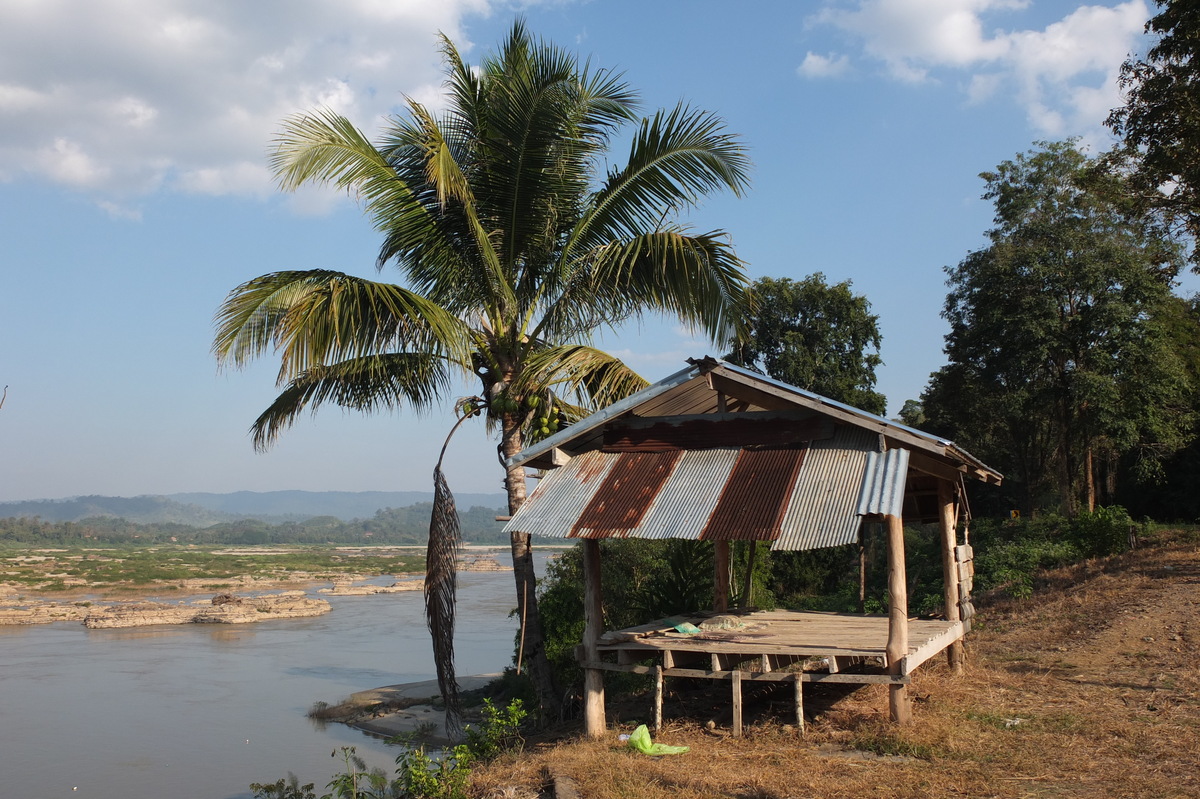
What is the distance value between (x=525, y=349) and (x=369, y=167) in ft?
8.63

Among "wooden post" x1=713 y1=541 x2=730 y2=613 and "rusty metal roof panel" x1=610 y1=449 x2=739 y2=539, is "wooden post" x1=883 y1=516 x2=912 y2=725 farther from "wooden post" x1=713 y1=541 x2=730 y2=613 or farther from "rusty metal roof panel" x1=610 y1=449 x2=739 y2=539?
"wooden post" x1=713 y1=541 x2=730 y2=613

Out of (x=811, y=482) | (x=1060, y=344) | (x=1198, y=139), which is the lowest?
(x=811, y=482)

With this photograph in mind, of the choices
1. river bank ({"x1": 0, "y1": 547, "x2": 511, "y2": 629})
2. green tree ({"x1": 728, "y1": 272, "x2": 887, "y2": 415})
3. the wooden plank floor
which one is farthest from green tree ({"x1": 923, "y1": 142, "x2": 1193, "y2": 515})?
river bank ({"x1": 0, "y1": 547, "x2": 511, "y2": 629})

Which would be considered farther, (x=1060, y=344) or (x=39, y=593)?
(x=39, y=593)

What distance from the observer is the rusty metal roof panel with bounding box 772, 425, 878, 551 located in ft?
21.6

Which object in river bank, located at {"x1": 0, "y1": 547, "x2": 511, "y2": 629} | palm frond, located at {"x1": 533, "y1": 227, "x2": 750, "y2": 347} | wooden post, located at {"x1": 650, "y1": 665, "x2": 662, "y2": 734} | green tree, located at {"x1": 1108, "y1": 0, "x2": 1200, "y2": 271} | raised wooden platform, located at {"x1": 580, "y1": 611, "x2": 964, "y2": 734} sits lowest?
river bank, located at {"x1": 0, "y1": 547, "x2": 511, "y2": 629}

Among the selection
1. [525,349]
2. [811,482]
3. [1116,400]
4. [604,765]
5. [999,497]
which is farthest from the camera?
[999,497]

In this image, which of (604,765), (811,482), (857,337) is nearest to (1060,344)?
(857,337)

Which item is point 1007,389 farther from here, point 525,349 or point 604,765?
point 604,765

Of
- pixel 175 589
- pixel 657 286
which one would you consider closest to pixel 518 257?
pixel 657 286

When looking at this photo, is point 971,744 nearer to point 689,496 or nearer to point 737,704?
point 737,704

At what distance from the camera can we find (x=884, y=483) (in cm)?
695

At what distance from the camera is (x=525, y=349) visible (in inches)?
410

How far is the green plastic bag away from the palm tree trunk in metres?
2.36
